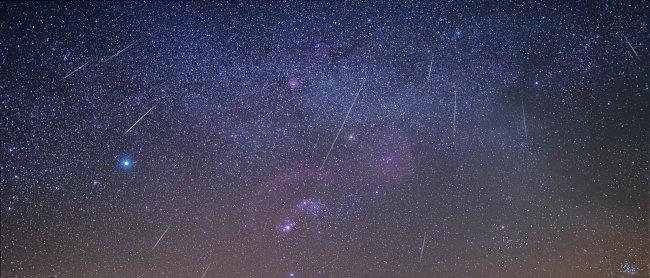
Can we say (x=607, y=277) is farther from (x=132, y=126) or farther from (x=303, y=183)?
(x=132, y=126)

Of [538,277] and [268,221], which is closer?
[268,221]

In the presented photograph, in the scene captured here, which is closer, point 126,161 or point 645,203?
point 126,161

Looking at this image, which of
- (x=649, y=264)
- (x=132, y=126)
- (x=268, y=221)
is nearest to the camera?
(x=132, y=126)

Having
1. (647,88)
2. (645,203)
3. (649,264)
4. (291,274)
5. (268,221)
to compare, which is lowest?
(649,264)

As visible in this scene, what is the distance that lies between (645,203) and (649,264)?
2.36ft

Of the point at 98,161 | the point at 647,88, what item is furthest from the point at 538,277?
the point at 98,161

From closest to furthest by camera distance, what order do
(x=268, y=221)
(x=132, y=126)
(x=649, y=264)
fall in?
(x=132, y=126) < (x=268, y=221) < (x=649, y=264)

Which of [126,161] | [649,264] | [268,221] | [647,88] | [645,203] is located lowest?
[649,264]

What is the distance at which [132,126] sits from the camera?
327 centimetres

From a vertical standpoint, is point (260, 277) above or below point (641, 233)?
above

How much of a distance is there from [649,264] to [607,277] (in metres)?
0.47

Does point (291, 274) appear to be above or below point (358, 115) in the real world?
below

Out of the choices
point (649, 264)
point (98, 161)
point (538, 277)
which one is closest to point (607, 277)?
point (649, 264)

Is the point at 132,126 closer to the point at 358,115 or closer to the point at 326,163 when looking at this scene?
the point at 326,163
